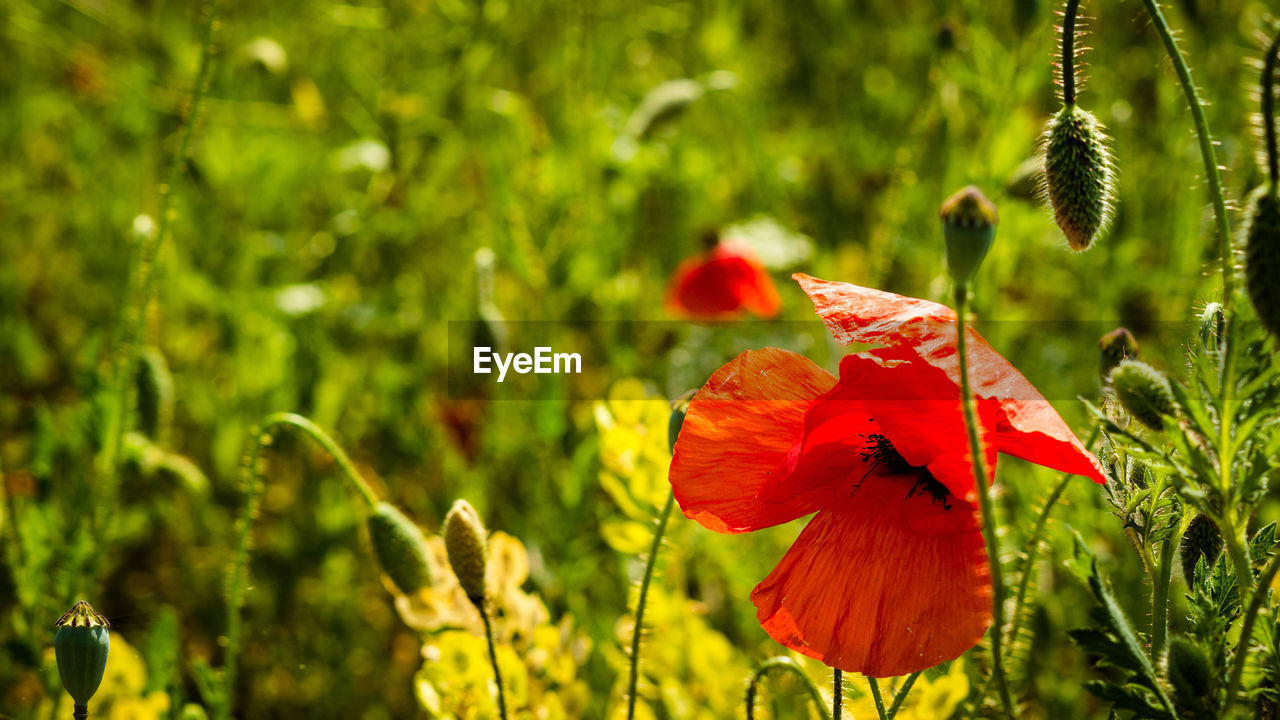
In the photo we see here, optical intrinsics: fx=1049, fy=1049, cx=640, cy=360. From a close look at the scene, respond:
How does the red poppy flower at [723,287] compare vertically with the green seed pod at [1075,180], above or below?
above

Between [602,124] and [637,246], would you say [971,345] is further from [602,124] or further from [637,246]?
[637,246]

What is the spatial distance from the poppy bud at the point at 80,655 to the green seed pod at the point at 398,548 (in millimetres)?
315

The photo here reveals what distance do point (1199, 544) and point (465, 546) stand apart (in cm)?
59

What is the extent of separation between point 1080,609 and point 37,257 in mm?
2596

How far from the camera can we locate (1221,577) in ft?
2.57

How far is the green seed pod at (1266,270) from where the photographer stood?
579 millimetres

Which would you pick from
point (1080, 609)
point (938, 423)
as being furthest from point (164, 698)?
point (1080, 609)

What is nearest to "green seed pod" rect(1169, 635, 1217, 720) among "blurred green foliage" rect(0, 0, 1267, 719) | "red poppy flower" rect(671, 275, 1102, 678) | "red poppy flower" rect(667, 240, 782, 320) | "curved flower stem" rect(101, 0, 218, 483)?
"red poppy flower" rect(671, 275, 1102, 678)

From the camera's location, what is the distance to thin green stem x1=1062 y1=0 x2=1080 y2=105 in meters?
0.80

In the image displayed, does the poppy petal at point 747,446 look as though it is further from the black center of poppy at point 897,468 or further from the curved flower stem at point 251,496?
the curved flower stem at point 251,496

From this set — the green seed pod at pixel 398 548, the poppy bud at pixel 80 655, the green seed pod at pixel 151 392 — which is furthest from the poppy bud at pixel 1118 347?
the green seed pod at pixel 151 392

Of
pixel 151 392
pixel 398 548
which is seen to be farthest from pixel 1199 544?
pixel 151 392

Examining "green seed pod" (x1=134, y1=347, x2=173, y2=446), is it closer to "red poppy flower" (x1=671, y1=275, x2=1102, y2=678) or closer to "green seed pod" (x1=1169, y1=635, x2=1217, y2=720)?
"red poppy flower" (x1=671, y1=275, x2=1102, y2=678)

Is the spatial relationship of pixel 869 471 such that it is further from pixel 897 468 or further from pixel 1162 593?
pixel 1162 593
